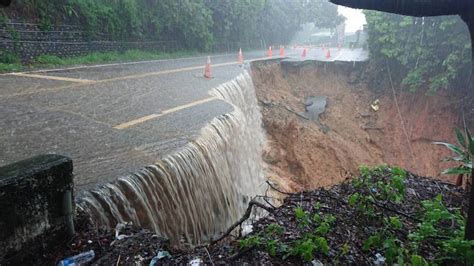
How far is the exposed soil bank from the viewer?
12750mm

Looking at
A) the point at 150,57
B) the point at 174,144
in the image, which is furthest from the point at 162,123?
the point at 150,57

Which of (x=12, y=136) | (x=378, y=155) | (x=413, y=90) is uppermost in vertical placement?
(x=12, y=136)

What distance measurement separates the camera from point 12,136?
484cm

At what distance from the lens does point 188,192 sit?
4676 mm

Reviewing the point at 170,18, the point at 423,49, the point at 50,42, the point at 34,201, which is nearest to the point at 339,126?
the point at 423,49

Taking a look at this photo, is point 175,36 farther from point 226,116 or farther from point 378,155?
point 226,116

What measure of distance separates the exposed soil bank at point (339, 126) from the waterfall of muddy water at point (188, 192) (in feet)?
13.8

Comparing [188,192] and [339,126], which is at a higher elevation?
[188,192]

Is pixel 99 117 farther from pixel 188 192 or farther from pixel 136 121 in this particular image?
pixel 188 192

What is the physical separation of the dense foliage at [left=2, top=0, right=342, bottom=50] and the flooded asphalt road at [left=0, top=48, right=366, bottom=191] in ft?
10.7

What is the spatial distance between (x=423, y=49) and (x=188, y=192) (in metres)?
14.2

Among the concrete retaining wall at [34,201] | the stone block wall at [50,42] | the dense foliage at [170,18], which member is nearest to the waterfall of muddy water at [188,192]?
the concrete retaining wall at [34,201]

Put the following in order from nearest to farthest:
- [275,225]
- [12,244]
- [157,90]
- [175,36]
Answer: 1. [12,244]
2. [275,225]
3. [157,90]
4. [175,36]

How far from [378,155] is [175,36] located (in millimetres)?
11952
